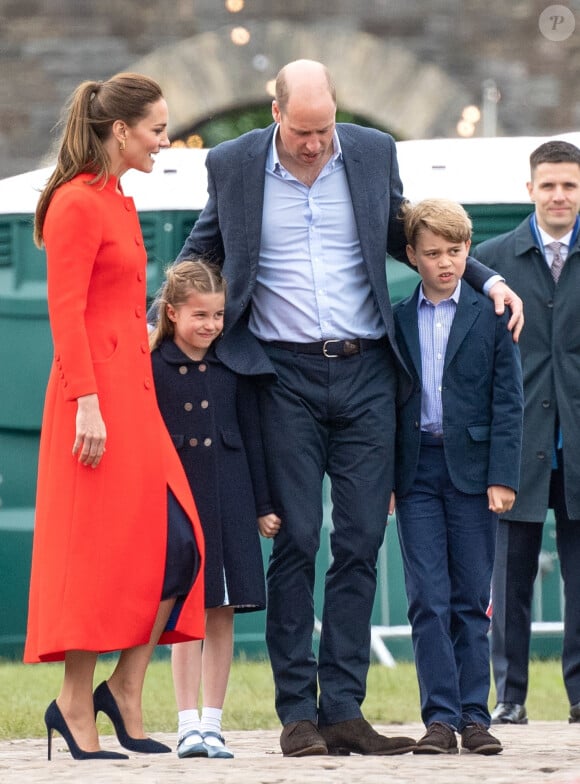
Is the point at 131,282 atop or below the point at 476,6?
below

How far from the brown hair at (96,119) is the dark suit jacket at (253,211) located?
367mm

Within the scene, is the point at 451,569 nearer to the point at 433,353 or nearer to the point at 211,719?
the point at 433,353

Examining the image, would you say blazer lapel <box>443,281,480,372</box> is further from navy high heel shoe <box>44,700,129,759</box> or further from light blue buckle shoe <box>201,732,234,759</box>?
navy high heel shoe <box>44,700,129,759</box>

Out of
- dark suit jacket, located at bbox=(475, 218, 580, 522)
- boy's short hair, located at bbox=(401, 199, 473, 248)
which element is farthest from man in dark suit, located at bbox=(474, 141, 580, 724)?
boy's short hair, located at bbox=(401, 199, 473, 248)

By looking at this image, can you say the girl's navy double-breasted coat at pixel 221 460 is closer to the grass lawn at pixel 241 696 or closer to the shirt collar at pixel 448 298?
the shirt collar at pixel 448 298

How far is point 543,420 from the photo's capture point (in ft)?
20.9

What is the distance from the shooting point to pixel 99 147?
4.82 meters

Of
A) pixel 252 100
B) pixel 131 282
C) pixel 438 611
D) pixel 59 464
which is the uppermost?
pixel 252 100

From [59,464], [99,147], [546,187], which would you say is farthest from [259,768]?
[546,187]

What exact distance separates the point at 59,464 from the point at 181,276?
67 cm

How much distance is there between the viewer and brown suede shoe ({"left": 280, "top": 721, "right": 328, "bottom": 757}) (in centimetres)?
494

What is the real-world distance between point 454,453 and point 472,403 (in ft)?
0.48

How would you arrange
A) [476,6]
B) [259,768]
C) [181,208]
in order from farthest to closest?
[476,6] → [181,208] → [259,768]

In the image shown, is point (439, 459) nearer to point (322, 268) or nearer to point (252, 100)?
point (322, 268)
